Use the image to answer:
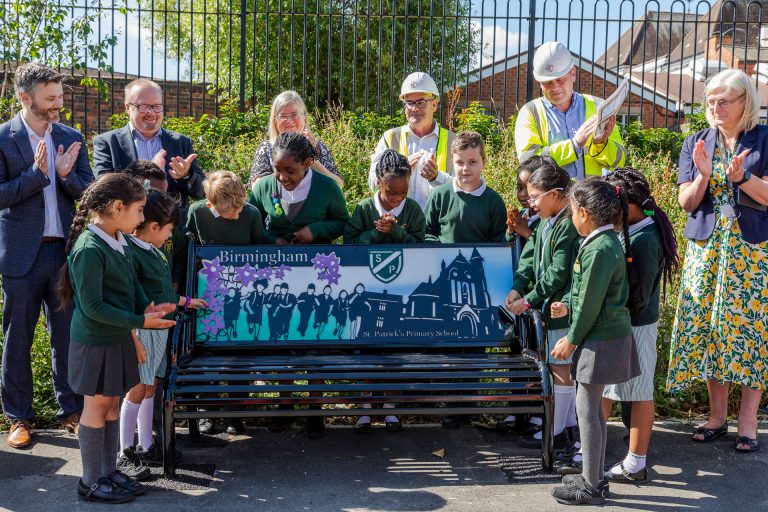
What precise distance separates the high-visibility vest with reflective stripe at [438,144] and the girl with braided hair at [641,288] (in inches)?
60.1

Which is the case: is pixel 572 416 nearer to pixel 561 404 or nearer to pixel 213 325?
pixel 561 404

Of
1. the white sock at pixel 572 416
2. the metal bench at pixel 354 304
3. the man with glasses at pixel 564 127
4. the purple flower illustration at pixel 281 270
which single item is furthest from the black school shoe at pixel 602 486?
the purple flower illustration at pixel 281 270

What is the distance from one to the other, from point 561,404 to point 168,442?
2.14 meters

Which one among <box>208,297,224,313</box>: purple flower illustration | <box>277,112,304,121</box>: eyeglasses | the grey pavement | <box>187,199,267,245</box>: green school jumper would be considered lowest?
the grey pavement

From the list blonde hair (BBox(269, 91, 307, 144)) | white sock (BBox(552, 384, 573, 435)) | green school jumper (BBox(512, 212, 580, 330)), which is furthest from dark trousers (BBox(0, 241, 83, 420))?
white sock (BBox(552, 384, 573, 435))

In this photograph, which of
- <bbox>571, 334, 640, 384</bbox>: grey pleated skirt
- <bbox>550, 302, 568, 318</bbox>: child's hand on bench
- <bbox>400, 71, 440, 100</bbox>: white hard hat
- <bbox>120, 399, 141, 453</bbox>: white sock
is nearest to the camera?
<bbox>571, 334, 640, 384</bbox>: grey pleated skirt

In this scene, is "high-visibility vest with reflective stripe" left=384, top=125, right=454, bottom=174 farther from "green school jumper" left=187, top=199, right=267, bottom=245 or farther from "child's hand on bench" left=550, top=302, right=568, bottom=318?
"child's hand on bench" left=550, top=302, right=568, bottom=318

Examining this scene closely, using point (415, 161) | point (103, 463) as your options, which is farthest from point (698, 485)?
point (103, 463)

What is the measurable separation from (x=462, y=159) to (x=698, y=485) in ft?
7.37

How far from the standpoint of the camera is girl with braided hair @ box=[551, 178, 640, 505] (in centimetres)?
397

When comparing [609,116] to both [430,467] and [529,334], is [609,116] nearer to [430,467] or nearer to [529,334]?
[529,334]

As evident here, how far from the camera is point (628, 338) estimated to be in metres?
4.08

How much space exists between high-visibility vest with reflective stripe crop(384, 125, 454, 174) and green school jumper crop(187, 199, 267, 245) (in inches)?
46.3

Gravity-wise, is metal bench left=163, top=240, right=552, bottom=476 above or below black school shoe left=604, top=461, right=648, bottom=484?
above
